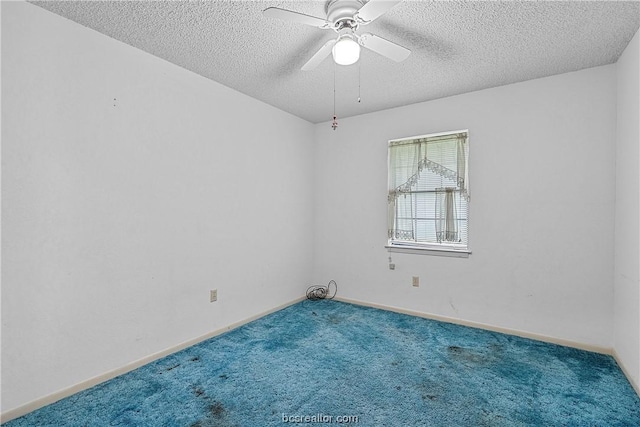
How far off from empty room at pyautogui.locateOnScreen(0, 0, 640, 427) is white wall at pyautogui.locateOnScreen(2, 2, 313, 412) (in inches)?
0.6

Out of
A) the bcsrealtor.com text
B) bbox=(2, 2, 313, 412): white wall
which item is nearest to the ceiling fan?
bbox=(2, 2, 313, 412): white wall

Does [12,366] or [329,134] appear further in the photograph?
[329,134]

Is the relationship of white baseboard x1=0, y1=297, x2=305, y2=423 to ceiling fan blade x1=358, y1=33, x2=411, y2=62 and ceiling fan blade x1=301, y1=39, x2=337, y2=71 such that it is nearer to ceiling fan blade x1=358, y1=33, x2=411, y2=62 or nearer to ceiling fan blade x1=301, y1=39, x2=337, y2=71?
ceiling fan blade x1=301, y1=39, x2=337, y2=71

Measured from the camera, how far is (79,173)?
2.16 meters

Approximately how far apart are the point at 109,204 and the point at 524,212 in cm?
375

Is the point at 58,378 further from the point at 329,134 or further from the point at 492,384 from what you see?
the point at 329,134

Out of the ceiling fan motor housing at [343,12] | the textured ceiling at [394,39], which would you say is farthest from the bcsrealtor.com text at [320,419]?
the textured ceiling at [394,39]

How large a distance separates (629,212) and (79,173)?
411 centimetres

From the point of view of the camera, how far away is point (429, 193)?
3662 mm

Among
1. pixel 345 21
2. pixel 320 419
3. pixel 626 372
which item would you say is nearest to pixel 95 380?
pixel 320 419

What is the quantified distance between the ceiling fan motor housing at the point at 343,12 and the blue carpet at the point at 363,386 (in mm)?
2403

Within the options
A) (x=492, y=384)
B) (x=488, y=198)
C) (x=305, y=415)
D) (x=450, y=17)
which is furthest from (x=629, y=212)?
(x=305, y=415)

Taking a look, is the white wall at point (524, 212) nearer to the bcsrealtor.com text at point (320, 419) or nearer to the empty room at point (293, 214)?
the empty room at point (293, 214)

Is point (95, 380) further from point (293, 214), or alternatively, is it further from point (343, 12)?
point (343, 12)
